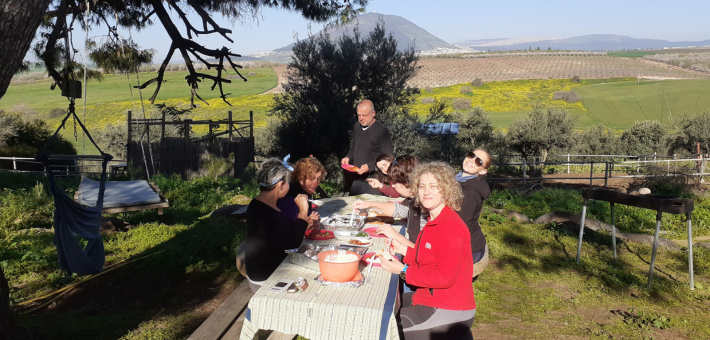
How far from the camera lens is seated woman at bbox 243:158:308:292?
2.59 meters

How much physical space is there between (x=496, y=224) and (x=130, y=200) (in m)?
4.91

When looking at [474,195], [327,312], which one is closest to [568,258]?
[474,195]

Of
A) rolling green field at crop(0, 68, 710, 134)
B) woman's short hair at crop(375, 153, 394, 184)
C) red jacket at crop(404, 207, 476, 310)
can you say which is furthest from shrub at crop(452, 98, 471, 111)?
red jacket at crop(404, 207, 476, 310)

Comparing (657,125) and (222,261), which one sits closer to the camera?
(222,261)

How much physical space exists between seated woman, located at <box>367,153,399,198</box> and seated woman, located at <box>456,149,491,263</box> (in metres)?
0.79

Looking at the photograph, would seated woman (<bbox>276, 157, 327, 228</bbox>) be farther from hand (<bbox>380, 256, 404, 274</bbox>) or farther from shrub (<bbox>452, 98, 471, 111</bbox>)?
shrub (<bbox>452, 98, 471, 111</bbox>)

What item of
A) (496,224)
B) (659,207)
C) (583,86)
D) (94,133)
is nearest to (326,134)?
(496,224)

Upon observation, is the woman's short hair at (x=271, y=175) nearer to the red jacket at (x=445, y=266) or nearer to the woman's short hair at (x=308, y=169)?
the red jacket at (x=445, y=266)

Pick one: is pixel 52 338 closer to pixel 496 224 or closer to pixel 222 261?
pixel 222 261

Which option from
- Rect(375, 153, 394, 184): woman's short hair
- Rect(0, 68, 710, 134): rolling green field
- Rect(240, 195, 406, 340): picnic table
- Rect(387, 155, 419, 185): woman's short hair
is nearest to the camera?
Rect(240, 195, 406, 340): picnic table

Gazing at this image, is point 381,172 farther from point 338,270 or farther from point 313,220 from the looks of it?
point 338,270

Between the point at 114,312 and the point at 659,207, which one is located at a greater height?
the point at 659,207

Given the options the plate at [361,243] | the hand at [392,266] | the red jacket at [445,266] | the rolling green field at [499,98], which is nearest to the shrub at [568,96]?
the rolling green field at [499,98]

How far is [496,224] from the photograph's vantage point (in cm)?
684
